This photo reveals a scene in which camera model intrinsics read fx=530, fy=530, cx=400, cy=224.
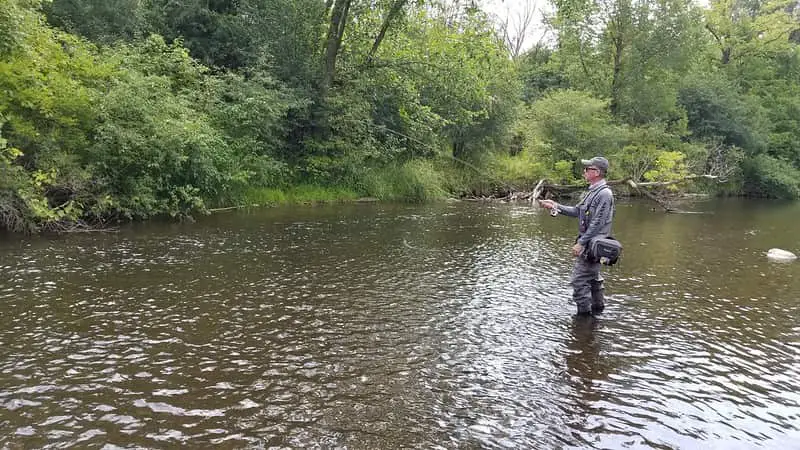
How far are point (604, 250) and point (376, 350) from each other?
3544 millimetres

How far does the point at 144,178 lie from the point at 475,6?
13.9 m

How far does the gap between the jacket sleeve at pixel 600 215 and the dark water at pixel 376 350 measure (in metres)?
1.30

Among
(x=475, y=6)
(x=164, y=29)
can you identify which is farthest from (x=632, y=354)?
(x=164, y=29)

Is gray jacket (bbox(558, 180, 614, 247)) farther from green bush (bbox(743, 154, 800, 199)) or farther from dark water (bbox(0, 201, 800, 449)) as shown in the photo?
green bush (bbox(743, 154, 800, 199))

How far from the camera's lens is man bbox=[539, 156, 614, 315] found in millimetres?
7738

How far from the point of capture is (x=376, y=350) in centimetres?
642

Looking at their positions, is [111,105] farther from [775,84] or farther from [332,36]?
[775,84]

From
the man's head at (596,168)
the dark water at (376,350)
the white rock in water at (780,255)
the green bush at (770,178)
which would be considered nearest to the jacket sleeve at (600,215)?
the man's head at (596,168)

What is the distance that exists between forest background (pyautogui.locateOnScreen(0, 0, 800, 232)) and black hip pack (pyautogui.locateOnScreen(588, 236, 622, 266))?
1149 centimetres

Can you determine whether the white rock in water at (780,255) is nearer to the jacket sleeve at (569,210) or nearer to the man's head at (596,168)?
the jacket sleeve at (569,210)

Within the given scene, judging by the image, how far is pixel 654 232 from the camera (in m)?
18.0

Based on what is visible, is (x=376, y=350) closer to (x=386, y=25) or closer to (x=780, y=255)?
(x=780, y=255)

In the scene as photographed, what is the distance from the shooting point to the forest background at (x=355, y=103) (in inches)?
531

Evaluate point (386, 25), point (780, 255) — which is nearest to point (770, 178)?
point (780, 255)
